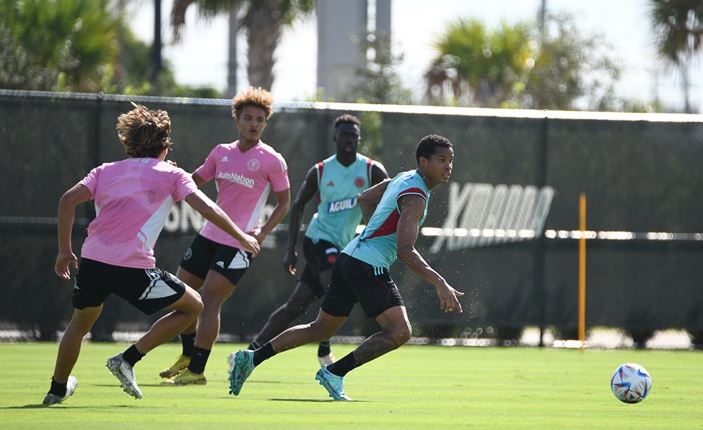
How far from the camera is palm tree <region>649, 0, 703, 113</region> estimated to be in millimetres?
29047

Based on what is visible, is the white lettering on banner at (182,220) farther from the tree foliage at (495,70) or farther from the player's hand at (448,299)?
the tree foliage at (495,70)

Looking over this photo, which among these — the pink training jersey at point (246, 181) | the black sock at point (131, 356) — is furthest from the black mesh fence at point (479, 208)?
the black sock at point (131, 356)

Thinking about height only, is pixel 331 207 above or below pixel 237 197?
below

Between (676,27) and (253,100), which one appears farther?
(676,27)

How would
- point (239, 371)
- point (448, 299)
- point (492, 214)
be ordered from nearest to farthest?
point (448, 299) < point (239, 371) < point (492, 214)

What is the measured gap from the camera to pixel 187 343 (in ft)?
39.2

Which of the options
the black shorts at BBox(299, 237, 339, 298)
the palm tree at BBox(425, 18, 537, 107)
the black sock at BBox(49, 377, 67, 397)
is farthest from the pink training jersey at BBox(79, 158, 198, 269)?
the palm tree at BBox(425, 18, 537, 107)

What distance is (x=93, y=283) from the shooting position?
938cm

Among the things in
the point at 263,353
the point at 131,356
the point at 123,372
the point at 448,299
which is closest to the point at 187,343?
the point at 263,353

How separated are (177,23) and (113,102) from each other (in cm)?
993

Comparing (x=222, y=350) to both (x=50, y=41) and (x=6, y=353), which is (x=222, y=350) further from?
(x=50, y=41)

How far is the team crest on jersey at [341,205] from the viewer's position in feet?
42.6

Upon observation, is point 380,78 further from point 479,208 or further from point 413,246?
point 413,246

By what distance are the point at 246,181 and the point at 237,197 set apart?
0.50 ft
